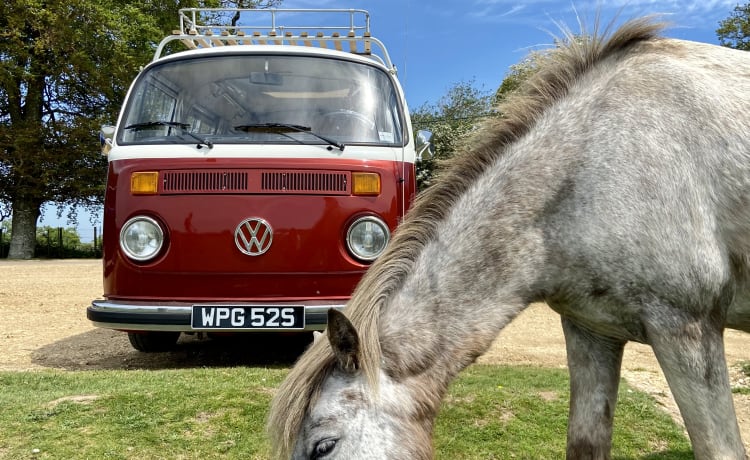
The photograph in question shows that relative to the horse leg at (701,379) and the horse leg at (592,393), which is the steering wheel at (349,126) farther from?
the horse leg at (701,379)

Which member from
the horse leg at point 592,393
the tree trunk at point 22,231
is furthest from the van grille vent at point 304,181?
the tree trunk at point 22,231

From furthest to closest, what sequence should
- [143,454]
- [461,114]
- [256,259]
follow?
[461,114]
[256,259]
[143,454]

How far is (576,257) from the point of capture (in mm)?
2115

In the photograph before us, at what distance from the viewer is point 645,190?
204 cm

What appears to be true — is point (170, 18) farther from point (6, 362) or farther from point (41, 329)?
point (6, 362)

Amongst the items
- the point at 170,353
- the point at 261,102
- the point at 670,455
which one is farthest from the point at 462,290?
the point at 170,353

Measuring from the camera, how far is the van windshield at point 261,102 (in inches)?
176

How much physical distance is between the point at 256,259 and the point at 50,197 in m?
19.5

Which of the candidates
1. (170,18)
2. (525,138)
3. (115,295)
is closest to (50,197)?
(170,18)

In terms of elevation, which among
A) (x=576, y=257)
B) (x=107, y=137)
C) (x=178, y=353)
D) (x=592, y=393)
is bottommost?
(x=178, y=353)

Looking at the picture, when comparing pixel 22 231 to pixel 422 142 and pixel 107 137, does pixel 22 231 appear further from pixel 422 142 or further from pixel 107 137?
pixel 422 142

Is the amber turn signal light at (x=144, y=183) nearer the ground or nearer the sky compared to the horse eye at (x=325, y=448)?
nearer the sky

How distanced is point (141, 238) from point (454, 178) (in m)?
2.66

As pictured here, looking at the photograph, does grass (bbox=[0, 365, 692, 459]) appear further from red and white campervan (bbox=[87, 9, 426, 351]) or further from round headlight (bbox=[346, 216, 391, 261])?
round headlight (bbox=[346, 216, 391, 261])
